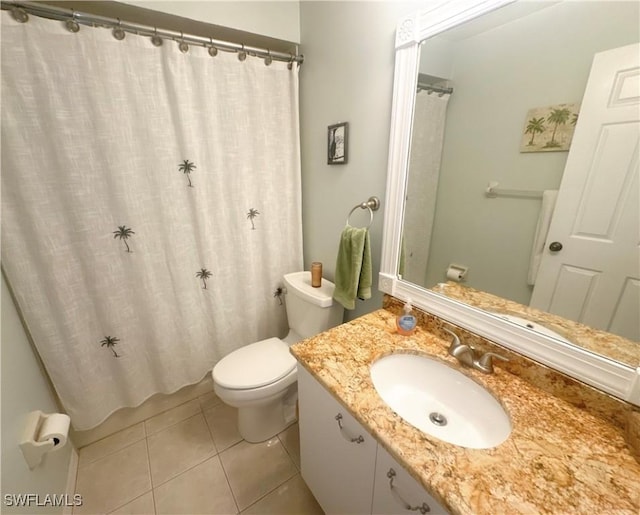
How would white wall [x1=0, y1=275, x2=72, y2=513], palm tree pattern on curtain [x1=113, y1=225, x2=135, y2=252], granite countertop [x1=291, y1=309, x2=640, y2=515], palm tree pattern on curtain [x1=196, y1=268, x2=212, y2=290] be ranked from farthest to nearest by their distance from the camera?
palm tree pattern on curtain [x1=196, y1=268, x2=212, y2=290] → palm tree pattern on curtain [x1=113, y1=225, x2=135, y2=252] → white wall [x1=0, y1=275, x2=72, y2=513] → granite countertop [x1=291, y1=309, x2=640, y2=515]

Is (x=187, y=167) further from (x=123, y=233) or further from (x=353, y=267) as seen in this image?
(x=353, y=267)

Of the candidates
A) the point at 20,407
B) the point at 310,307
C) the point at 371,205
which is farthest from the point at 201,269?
the point at 371,205

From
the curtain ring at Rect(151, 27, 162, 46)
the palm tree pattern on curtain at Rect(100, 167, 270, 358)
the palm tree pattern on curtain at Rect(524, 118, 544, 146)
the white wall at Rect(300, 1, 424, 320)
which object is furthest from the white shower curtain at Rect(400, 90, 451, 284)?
the curtain ring at Rect(151, 27, 162, 46)

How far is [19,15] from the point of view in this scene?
929 mm

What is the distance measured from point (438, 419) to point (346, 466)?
32cm

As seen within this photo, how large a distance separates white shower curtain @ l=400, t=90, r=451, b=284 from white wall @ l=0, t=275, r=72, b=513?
1.47 m

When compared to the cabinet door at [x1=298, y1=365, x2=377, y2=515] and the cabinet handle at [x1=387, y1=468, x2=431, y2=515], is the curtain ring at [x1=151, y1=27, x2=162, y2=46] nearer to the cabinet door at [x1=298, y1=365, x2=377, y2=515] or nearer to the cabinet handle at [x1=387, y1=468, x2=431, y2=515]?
the cabinet door at [x1=298, y1=365, x2=377, y2=515]

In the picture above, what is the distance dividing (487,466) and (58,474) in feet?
5.62

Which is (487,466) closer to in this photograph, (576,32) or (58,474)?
(576,32)

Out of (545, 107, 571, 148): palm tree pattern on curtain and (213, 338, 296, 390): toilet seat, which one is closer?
(545, 107, 571, 148): palm tree pattern on curtain

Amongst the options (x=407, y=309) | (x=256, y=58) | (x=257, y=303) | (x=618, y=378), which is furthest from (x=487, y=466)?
(x=256, y=58)

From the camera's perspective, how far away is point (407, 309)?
1.01 meters

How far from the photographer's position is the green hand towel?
113 cm

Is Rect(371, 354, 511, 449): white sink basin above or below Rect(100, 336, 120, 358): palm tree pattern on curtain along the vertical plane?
above
